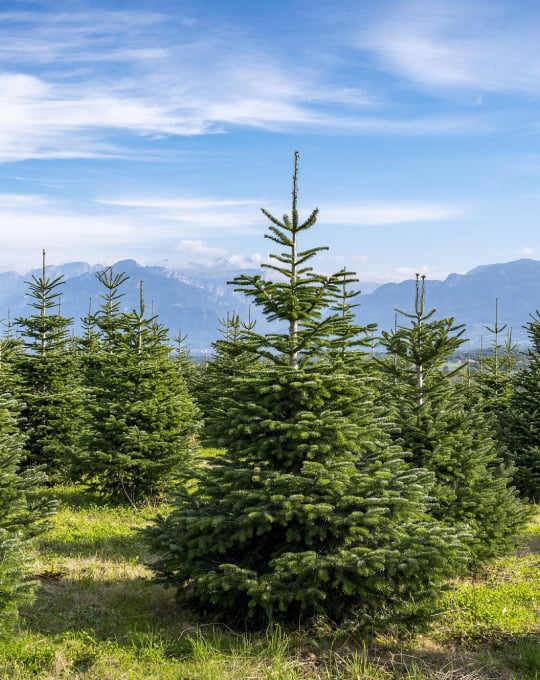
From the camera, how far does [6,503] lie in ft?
21.7

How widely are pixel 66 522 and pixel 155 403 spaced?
3.30 metres

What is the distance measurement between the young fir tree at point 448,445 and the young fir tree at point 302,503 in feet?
4.48

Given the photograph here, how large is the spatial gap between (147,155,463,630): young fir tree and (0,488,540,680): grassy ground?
39 centimetres

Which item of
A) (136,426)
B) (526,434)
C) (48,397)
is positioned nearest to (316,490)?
(136,426)

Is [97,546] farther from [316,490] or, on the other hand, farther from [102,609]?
[316,490]

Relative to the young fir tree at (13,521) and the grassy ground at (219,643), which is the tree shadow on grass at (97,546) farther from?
the young fir tree at (13,521)

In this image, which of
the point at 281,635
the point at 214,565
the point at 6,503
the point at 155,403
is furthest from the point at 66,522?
the point at 281,635

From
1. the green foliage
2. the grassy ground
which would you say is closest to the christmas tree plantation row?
the green foliage

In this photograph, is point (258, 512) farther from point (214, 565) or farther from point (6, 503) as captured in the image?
point (6, 503)

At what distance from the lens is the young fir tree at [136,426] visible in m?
12.5

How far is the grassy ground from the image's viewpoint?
17.9 ft

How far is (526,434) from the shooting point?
46.2 feet

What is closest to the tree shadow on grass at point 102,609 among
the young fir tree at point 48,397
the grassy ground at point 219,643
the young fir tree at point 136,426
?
the grassy ground at point 219,643

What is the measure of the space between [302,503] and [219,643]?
5.83 feet
